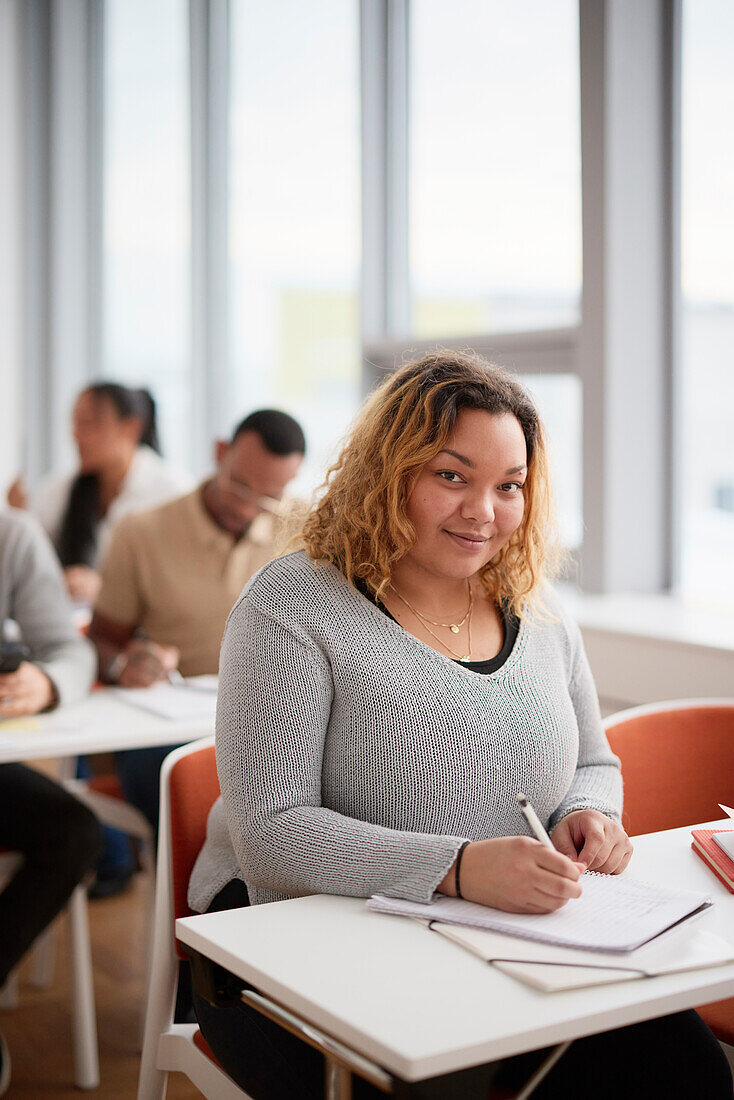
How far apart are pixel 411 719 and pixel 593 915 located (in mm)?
322

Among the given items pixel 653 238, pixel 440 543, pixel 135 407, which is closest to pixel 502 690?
pixel 440 543

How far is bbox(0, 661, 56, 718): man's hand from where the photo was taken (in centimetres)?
222

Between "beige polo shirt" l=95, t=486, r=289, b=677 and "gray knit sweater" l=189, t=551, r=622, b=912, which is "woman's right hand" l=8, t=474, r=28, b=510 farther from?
"gray knit sweater" l=189, t=551, r=622, b=912

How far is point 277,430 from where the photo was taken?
A: 9.14ft

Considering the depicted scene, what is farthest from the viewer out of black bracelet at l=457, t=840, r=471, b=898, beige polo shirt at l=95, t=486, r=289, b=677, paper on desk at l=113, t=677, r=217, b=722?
beige polo shirt at l=95, t=486, r=289, b=677

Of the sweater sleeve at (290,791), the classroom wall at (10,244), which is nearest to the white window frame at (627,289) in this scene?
the sweater sleeve at (290,791)

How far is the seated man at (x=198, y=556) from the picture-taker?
2764 mm

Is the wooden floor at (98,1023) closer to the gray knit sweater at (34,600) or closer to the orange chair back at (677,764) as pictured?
the gray knit sweater at (34,600)

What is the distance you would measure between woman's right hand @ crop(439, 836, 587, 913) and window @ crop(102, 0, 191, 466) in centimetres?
454

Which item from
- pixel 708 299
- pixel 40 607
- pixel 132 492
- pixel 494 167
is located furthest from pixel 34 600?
pixel 494 167

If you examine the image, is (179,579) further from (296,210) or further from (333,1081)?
(296,210)

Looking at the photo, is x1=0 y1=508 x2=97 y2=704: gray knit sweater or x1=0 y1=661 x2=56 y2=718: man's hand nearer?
x1=0 y1=661 x2=56 y2=718: man's hand

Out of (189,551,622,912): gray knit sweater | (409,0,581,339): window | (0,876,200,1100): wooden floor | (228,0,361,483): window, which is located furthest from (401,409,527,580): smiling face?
(228,0,361,483): window

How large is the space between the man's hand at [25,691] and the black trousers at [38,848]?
0.51ft
